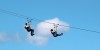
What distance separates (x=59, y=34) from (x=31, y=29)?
4350 millimetres

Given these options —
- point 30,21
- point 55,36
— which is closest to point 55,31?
point 55,36

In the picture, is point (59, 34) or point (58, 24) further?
point (59, 34)

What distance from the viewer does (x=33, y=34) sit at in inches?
2579

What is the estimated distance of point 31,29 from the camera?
64.6 m

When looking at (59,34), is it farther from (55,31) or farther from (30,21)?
(30,21)

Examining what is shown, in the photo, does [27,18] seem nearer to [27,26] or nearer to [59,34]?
[27,26]

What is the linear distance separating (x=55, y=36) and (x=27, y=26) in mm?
4457

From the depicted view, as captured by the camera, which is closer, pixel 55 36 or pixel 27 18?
pixel 27 18

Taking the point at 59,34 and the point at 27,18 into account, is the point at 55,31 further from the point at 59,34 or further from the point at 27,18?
the point at 27,18

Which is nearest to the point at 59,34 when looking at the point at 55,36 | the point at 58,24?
the point at 55,36

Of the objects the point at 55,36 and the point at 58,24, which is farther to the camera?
the point at 55,36

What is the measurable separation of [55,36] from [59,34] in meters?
0.98

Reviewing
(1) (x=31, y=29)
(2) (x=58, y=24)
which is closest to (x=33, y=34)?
(1) (x=31, y=29)

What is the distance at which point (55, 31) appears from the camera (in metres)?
65.8
